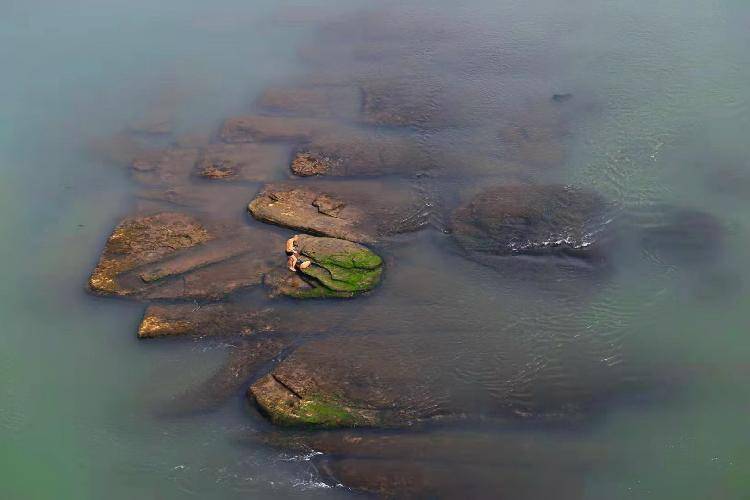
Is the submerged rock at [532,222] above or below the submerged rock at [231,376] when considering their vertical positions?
above

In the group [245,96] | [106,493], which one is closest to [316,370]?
[106,493]

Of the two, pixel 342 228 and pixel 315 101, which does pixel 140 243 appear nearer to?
pixel 342 228

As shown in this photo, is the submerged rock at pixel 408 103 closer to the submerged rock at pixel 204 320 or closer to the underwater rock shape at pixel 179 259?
the underwater rock shape at pixel 179 259

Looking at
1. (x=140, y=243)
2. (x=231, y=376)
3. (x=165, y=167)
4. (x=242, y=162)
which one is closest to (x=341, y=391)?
(x=231, y=376)

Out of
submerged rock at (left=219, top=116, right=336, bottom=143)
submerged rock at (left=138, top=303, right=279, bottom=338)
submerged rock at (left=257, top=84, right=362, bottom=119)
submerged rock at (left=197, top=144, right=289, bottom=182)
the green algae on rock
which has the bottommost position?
the green algae on rock

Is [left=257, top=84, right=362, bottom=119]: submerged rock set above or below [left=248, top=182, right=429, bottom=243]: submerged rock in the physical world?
above

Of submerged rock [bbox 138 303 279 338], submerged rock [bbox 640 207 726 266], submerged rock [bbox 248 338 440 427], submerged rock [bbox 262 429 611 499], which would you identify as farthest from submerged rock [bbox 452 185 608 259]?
submerged rock [bbox 138 303 279 338]

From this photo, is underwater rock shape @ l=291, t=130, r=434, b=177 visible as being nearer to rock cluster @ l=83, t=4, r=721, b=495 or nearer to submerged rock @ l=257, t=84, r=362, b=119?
rock cluster @ l=83, t=4, r=721, b=495

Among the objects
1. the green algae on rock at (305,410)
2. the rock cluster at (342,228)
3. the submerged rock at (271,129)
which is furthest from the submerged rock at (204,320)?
the submerged rock at (271,129)
